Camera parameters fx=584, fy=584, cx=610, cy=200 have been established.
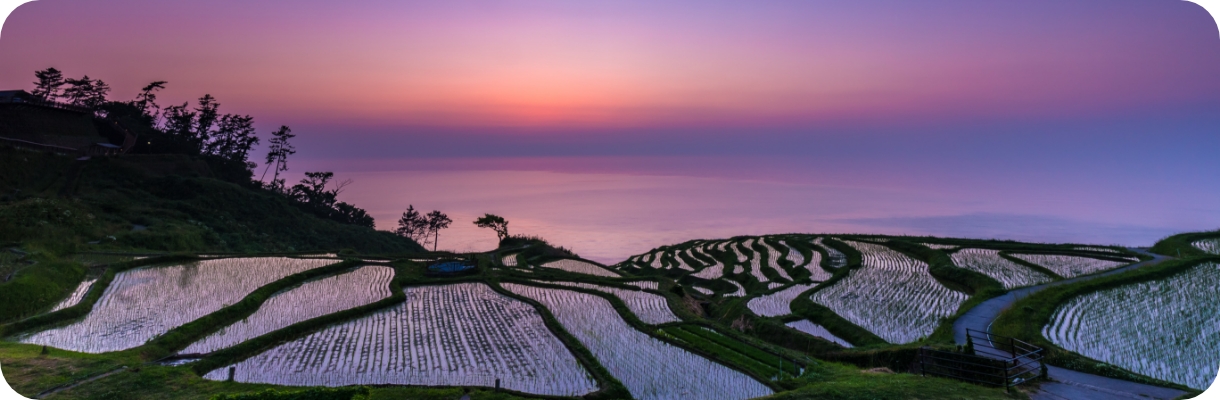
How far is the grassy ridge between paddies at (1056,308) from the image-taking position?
918 centimetres

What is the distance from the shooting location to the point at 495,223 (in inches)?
1721

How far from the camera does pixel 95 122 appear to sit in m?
38.2

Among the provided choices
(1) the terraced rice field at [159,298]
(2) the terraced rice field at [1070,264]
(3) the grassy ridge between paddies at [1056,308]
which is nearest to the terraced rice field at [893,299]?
(3) the grassy ridge between paddies at [1056,308]

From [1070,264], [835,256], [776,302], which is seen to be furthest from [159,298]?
[1070,264]

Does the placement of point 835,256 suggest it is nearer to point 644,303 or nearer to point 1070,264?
point 1070,264

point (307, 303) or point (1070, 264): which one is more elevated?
point (1070, 264)

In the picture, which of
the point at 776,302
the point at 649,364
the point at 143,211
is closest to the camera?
the point at 649,364

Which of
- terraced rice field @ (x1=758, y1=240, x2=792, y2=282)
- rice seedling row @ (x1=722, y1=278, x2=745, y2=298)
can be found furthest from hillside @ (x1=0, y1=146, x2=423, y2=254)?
terraced rice field @ (x1=758, y1=240, x2=792, y2=282)

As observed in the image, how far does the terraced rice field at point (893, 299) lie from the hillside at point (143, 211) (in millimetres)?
25198

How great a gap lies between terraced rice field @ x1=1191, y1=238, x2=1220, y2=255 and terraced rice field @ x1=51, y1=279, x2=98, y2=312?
35949 mm

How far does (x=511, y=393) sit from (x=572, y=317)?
21.6ft

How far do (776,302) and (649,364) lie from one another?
772cm

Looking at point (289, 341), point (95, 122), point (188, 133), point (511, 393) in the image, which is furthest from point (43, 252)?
point (188, 133)

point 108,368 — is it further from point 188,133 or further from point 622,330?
point 188,133
